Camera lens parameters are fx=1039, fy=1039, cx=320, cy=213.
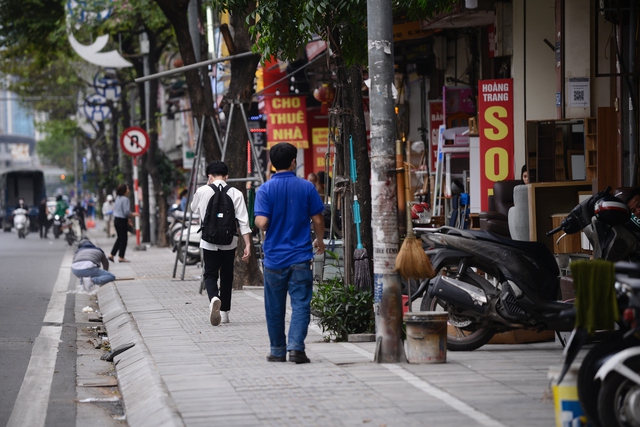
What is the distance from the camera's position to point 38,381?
28.3 ft

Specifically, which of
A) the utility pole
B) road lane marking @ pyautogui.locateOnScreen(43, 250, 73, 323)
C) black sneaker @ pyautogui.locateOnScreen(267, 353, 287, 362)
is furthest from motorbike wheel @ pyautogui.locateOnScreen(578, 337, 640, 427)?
road lane marking @ pyautogui.locateOnScreen(43, 250, 73, 323)

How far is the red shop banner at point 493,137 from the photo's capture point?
1363cm

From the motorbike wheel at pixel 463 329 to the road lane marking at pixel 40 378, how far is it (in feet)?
10.7

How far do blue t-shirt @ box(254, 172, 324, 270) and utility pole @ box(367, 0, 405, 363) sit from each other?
60 centimetres

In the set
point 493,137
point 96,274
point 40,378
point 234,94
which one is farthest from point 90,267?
point 40,378

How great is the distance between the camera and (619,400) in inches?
205

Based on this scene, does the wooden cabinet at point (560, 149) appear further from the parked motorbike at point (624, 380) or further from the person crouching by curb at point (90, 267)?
the person crouching by curb at point (90, 267)

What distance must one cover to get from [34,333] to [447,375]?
19.5ft

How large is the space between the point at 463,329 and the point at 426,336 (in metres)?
0.97

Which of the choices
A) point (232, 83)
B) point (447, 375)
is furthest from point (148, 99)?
point (447, 375)

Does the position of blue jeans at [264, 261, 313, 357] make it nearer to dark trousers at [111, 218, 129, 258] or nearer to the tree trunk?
the tree trunk

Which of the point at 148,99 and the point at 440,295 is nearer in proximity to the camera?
the point at 440,295

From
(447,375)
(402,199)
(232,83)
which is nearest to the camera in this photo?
(447,375)

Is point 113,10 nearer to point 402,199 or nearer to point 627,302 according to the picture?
point 402,199
